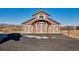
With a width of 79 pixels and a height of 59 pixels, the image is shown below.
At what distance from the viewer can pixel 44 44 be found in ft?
23.2

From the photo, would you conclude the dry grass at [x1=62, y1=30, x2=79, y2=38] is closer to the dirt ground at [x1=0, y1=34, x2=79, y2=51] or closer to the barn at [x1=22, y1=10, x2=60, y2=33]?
the dirt ground at [x1=0, y1=34, x2=79, y2=51]

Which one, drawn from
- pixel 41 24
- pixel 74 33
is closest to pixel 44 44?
pixel 41 24

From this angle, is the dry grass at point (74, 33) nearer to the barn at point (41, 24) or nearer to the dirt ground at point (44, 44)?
the dirt ground at point (44, 44)

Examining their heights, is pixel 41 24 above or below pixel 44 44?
above

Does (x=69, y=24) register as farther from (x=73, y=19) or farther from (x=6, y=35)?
(x=6, y=35)

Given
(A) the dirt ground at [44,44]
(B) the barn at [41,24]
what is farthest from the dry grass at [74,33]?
(B) the barn at [41,24]

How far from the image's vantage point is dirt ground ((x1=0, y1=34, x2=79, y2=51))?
7000 millimetres

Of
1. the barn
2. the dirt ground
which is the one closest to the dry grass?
the dirt ground

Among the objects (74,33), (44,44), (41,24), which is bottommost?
(44,44)

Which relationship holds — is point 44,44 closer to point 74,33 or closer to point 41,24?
point 41,24
